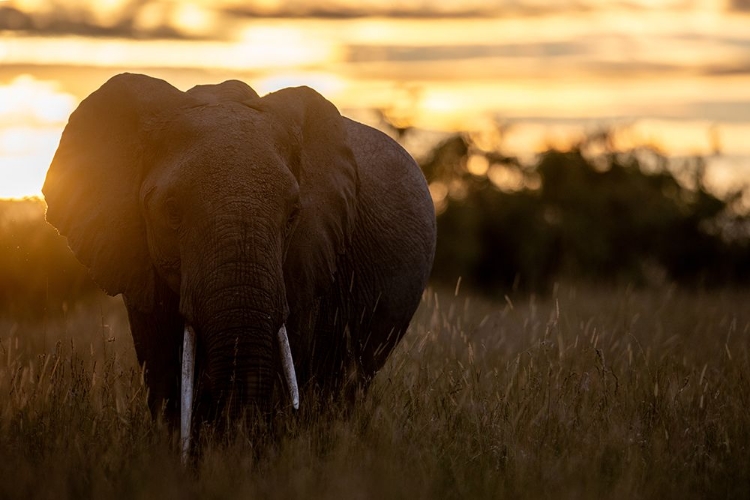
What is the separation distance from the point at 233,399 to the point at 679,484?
8.50ft

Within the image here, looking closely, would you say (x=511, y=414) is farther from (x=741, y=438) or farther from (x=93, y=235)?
(x=93, y=235)

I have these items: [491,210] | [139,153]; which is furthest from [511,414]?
[491,210]

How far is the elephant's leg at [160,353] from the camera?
7.44 metres

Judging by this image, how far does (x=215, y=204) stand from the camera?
21.7 ft

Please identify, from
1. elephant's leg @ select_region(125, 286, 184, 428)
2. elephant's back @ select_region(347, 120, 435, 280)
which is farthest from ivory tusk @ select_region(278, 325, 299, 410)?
elephant's back @ select_region(347, 120, 435, 280)

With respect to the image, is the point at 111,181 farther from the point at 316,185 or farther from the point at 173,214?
the point at 316,185

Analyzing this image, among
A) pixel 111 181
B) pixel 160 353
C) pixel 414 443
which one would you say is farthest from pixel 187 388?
pixel 111 181

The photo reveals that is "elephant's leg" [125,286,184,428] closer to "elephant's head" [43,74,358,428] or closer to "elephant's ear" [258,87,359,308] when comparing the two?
"elephant's head" [43,74,358,428]

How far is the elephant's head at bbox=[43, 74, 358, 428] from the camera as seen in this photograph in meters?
6.58

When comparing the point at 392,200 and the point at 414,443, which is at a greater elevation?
the point at 392,200

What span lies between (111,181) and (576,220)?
26.5 meters

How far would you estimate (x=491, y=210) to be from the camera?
3372 cm

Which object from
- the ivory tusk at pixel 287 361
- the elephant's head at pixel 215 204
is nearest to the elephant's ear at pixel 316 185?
the elephant's head at pixel 215 204

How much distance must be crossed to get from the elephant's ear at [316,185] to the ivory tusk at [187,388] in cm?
81
